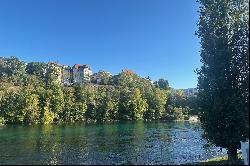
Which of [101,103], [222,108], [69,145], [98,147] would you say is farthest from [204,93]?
[101,103]

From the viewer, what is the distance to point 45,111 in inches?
6654

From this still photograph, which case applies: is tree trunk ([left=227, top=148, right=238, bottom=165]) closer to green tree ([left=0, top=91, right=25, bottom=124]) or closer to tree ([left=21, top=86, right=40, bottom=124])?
tree ([left=21, top=86, right=40, bottom=124])

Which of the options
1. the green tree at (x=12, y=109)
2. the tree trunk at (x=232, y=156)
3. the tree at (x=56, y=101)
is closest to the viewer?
the tree trunk at (x=232, y=156)

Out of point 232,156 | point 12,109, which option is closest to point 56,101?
point 12,109

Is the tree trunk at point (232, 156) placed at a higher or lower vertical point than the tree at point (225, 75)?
lower

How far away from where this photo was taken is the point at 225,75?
43812mm

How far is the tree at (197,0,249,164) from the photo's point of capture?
141ft

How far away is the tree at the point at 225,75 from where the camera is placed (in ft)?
141

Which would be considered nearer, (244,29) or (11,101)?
(244,29)

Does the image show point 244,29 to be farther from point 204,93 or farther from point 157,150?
point 157,150

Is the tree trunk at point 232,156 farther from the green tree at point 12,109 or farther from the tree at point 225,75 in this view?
the green tree at point 12,109

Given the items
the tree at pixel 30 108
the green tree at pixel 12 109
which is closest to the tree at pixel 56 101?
the tree at pixel 30 108

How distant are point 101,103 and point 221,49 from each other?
6060 inches

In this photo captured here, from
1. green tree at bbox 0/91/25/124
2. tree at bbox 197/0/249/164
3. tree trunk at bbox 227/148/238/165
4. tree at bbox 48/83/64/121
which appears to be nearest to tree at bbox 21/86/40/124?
green tree at bbox 0/91/25/124
